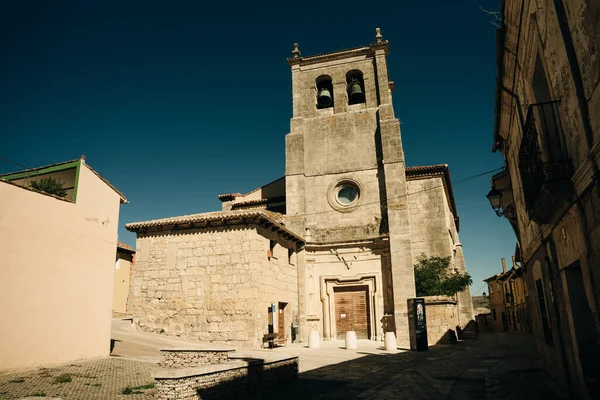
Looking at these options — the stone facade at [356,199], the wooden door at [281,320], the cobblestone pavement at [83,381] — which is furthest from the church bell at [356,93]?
the cobblestone pavement at [83,381]

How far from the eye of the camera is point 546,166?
4.92 m

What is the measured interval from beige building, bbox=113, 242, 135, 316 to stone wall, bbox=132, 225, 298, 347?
1207 centimetres

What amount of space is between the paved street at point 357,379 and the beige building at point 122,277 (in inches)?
665

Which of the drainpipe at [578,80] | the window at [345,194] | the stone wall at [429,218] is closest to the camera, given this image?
the drainpipe at [578,80]

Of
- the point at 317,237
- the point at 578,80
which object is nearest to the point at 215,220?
the point at 317,237

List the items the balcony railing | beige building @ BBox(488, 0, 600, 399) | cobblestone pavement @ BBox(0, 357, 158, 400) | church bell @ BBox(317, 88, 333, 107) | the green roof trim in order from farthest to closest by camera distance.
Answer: church bell @ BBox(317, 88, 333, 107)
the green roof trim
cobblestone pavement @ BBox(0, 357, 158, 400)
the balcony railing
beige building @ BBox(488, 0, 600, 399)

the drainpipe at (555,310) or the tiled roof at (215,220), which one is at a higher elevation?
the tiled roof at (215,220)

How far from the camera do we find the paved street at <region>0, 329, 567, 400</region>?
7.00m

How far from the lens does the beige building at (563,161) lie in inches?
164

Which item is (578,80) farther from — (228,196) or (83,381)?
(228,196)

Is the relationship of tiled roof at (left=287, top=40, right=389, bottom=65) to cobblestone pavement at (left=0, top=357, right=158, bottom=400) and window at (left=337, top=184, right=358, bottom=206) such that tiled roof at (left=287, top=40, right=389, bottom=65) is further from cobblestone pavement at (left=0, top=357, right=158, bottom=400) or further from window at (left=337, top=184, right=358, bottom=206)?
cobblestone pavement at (left=0, top=357, right=158, bottom=400)

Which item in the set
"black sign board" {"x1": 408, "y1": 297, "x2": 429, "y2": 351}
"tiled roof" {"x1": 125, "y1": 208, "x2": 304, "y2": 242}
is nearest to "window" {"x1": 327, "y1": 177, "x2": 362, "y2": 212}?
"tiled roof" {"x1": 125, "y1": 208, "x2": 304, "y2": 242}

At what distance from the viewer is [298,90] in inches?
888

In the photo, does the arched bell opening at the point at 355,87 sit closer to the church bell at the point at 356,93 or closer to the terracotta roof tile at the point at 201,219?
the church bell at the point at 356,93
